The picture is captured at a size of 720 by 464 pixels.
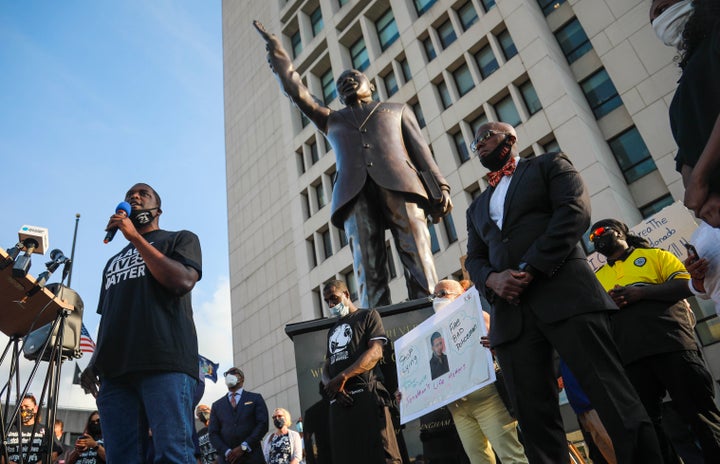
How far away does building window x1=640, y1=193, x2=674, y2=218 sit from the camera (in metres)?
18.8

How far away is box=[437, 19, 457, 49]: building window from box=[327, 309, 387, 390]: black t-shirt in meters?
24.1

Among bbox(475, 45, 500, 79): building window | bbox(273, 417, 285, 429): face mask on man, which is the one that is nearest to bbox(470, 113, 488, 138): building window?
bbox(475, 45, 500, 79): building window

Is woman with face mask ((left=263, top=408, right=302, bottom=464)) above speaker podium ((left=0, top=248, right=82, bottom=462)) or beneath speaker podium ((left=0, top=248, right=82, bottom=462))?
beneath

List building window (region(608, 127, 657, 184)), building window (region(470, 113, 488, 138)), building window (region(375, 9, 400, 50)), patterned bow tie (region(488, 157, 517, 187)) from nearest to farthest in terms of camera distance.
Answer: patterned bow tie (region(488, 157, 517, 187)) < building window (region(608, 127, 657, 184)) < building window (region(470, 113, 488, 138)) < building window (region(375, 9, 400, 50))

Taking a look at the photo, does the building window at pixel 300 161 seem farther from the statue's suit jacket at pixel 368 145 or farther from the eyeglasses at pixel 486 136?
the eyeglasses at pixel 486 136

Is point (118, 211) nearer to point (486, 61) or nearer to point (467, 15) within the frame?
point (486, 61)

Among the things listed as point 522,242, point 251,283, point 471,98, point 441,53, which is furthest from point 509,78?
point 522,242

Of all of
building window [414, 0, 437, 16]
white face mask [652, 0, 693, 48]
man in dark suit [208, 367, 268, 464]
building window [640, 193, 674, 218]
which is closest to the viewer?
white face mask [652, 0, 693, 48]

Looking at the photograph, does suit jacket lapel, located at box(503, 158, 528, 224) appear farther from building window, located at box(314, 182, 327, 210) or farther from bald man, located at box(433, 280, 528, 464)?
A: building window, located at box(314, 182, 327, 210)

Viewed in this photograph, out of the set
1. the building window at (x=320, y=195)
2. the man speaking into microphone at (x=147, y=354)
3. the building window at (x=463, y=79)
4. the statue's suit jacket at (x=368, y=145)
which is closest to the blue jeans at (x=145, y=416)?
the man speaking into microphone at (x=147, y=354)

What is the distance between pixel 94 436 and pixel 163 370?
14.2 ft

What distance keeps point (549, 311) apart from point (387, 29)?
2977 centimetres

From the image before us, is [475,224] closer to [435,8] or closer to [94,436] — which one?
[94,436]

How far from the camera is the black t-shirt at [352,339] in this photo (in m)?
3.95
